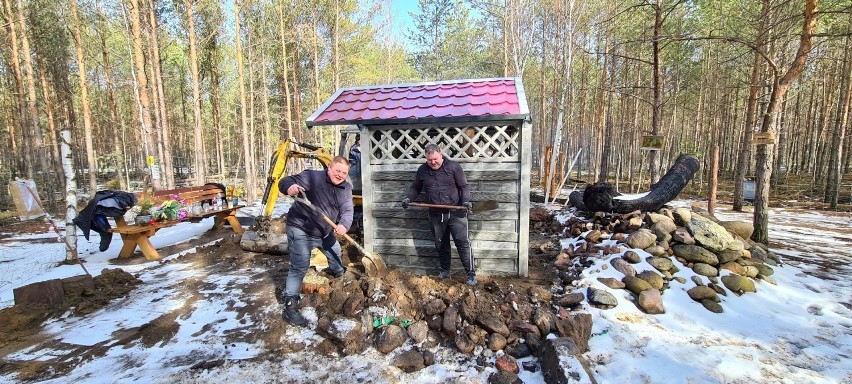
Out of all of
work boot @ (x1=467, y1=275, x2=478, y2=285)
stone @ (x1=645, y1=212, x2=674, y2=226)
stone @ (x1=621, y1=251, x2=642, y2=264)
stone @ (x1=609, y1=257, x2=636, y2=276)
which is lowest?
work boot @ (x1=467, y1=275, x2=478, y2=285)

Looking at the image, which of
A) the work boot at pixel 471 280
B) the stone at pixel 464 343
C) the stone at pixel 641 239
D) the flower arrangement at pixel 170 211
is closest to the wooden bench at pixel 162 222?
the flower arrangement at pixel 170 211

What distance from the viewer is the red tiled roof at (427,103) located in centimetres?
409

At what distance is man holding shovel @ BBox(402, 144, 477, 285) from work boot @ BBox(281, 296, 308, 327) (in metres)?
1.52

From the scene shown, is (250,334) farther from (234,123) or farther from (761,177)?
(234,123)

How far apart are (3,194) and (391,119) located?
17.4 metres

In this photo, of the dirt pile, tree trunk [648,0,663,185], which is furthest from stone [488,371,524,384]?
tree trunk [648,0,663,185]

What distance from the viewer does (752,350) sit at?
117 inches

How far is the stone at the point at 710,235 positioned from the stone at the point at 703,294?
0.88 m

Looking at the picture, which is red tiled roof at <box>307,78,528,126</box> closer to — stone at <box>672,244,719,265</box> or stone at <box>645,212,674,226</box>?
stone at <box>645,212,674,226</box>

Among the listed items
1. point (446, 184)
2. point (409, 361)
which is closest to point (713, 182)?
point (446, 184)

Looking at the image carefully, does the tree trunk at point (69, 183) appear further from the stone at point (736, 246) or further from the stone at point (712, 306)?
the stone at point (736, 246)

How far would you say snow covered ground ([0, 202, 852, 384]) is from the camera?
2688 millimetres

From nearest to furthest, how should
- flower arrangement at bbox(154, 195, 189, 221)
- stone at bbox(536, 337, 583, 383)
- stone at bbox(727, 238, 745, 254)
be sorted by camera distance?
stone at bbox(536, 337, 583, 383), stone at bbox(727, 238, 745, 254), flower arrangement at bbox(154, 195, 189, 221)

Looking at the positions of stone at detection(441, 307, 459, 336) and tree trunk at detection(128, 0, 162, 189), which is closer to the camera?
stone at detection(441, 307, 459, 336)
